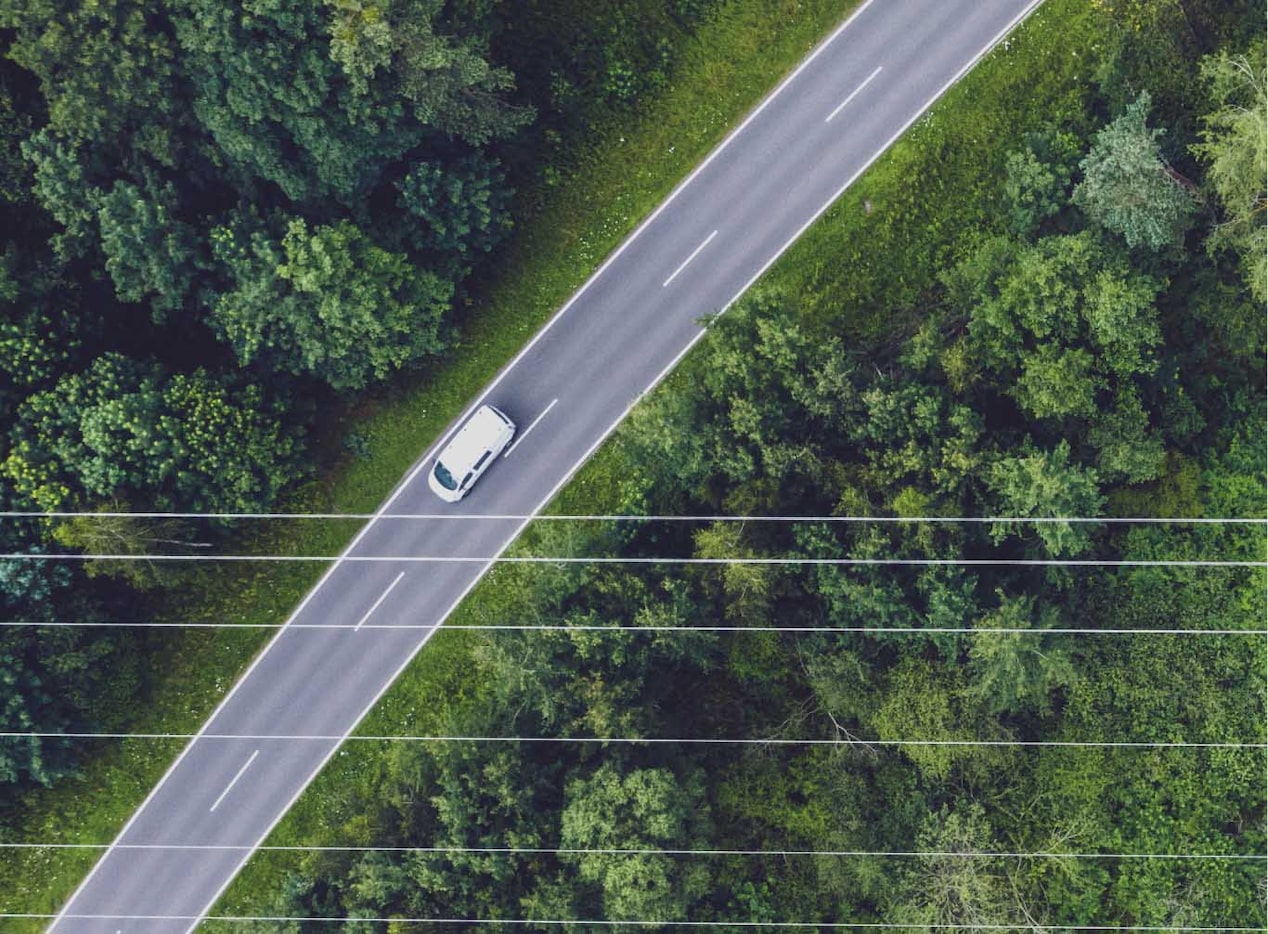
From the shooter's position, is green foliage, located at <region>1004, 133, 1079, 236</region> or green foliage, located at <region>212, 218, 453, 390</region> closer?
green foliage, located at <region>212, 218, 453, 390</region>

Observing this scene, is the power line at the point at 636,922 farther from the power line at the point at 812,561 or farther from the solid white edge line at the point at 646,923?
the power line at the point at 812,561

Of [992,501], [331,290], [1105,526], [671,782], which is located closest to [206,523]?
[331,290]

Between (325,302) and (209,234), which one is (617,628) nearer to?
(325,302)

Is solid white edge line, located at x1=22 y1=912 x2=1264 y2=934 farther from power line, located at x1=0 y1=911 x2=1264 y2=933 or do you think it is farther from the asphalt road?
the asphalt road

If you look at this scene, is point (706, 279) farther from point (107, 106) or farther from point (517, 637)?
point (107, 106)

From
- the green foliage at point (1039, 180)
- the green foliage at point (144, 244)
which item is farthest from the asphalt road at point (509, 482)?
the green foliage at point (144, 244)

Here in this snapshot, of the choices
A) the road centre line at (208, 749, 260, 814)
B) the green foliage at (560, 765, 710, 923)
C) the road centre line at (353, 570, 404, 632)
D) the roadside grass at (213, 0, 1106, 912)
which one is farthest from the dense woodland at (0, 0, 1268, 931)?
the road centre line at (353, 570, 404, 632)

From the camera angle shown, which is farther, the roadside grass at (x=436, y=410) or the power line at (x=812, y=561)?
the roadside grass at (x=436, y=410)
